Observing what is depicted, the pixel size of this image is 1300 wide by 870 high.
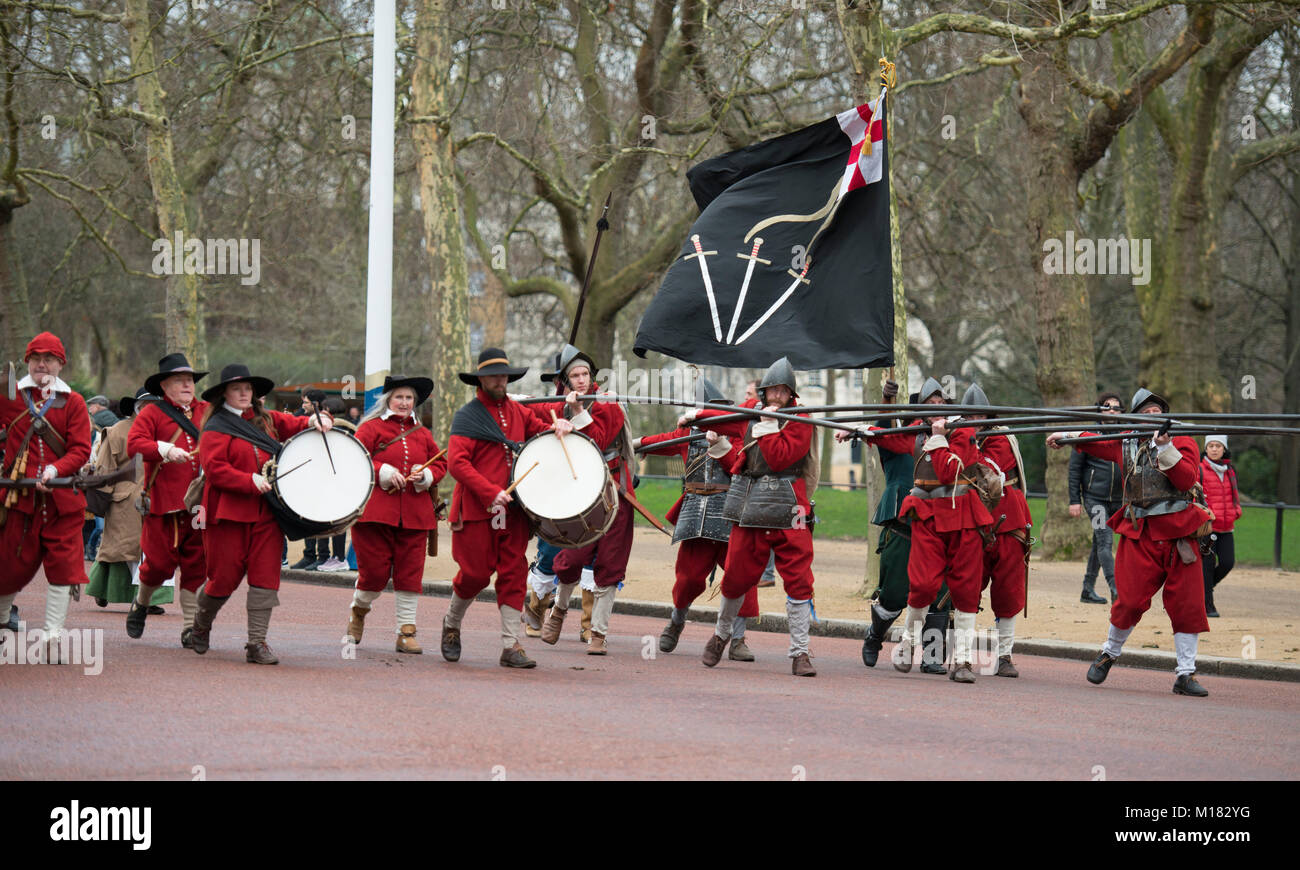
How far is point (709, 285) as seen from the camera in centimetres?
973

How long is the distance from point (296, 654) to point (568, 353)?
113 inches

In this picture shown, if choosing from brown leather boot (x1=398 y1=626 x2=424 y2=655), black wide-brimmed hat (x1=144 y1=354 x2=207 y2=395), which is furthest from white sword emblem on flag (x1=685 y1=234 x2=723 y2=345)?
black wide-brimmed hat (x1=144 y1=354 x2=207 y2=395)

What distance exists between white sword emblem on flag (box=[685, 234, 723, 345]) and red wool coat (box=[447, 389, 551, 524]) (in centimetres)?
146

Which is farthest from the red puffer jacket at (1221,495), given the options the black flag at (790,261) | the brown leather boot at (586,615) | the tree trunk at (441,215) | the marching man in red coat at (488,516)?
the tree trunk at (441,215)

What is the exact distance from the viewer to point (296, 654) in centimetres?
1038

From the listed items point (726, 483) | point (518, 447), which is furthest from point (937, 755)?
point (726, 483)

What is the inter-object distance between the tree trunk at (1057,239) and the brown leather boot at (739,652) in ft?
32.3

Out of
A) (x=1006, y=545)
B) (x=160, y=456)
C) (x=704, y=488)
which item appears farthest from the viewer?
(x=704, y=488)

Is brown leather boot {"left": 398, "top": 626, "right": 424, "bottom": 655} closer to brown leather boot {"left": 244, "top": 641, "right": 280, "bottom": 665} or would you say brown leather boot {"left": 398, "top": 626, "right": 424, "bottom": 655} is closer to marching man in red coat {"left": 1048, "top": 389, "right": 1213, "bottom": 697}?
brown leather boot {"left": 244, "top": 641, "right": 280, "bottom": 665}

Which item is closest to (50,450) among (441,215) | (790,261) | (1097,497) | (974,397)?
(790,261)

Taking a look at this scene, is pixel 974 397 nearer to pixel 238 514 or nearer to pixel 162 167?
pixel 238 514

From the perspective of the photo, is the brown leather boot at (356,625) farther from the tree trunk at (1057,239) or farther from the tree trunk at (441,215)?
the tree trunk at (441,215)

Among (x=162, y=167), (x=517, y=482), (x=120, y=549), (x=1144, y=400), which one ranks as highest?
(x=162, y=167)

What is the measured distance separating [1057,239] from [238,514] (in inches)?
537
